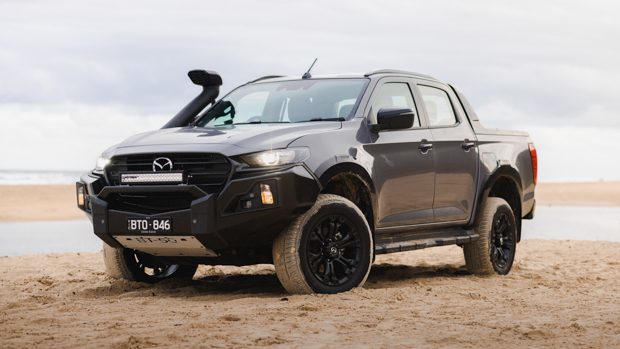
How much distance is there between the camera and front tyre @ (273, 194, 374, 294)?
5684 millimetres

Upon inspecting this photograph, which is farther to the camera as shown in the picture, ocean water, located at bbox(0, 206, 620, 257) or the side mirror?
ocean water, located at bbox(0, 206, 620, 257)

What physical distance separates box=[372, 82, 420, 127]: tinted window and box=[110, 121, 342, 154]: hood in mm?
708

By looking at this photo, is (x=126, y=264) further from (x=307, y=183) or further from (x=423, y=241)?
(x=423, y=241)

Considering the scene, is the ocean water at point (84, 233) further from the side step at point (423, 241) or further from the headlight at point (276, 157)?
the headlight at point (276, 157)

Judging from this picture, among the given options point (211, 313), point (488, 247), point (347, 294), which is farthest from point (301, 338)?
point (488, 247)

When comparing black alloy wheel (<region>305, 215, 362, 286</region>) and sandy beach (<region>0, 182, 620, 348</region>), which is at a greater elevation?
black alloy wheel (<region>305, 215, 362, 286</region>)

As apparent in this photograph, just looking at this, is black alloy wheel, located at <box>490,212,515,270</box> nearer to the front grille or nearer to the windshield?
the windshield

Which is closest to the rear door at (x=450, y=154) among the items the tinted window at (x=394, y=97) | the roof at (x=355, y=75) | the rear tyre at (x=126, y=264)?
the roof at (x=355, y=75)

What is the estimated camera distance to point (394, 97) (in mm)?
7113

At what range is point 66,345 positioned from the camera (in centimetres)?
420

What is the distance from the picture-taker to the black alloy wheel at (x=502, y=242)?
320 inches

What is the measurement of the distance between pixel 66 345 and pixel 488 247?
196 inches

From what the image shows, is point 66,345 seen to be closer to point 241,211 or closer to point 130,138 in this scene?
point 241,211

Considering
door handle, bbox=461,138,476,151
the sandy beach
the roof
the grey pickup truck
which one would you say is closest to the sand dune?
the sandy beach
